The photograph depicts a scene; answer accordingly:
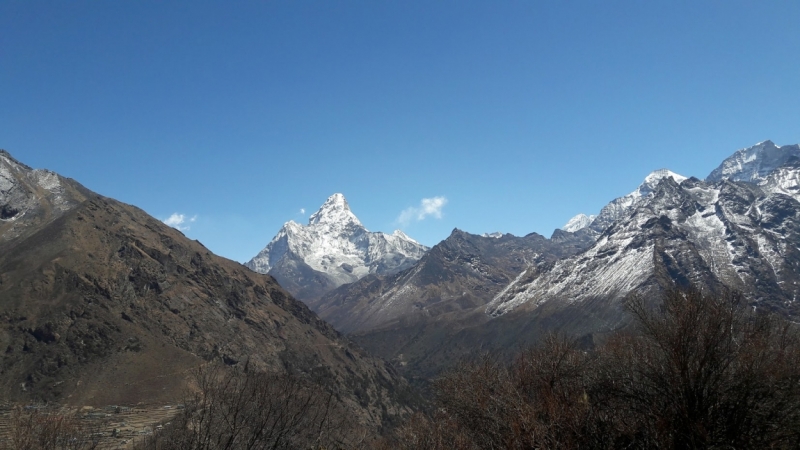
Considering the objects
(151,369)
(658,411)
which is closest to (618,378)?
(658,411)

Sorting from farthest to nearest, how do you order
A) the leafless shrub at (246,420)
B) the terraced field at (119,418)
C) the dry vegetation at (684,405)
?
the terraced field at (119,418) < the leafless shrub at (246,420) < the dry vegetation at (684,405)

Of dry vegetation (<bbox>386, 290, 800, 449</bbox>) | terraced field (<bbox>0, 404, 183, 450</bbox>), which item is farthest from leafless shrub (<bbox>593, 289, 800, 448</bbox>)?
terraced field (<bbox>0, 404, 183, 450</bbox>)

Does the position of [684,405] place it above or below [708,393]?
below

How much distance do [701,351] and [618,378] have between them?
842cm

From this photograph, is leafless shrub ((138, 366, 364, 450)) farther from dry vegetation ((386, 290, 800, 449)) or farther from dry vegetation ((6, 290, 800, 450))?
dry vegetation ((386, 290, 800, 449))

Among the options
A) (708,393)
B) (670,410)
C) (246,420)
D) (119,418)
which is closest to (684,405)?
(670,410)

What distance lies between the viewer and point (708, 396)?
936 inches

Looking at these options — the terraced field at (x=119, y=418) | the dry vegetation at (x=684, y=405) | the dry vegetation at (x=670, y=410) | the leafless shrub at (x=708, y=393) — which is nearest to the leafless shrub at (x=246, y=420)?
the dry vegetation at (x=670, y=410)

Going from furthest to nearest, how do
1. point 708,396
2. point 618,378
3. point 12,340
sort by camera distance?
point 12,340, point 618,378, point 708,396

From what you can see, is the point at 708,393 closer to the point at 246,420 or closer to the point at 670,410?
the point at 670,410

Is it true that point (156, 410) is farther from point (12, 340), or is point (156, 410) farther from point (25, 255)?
point (25, 255)

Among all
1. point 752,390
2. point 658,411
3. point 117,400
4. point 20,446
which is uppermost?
point 752,390

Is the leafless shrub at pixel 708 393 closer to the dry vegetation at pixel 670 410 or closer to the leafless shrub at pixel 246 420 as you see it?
the dry vegetation at pixel 670 410

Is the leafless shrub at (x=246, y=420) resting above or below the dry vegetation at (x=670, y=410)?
below
